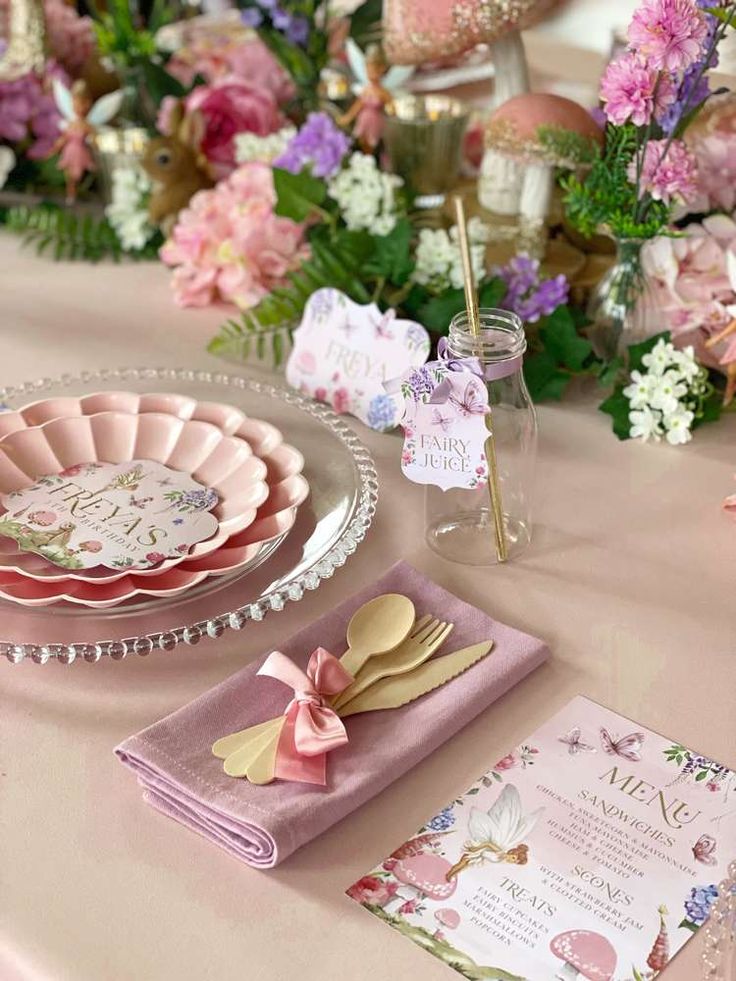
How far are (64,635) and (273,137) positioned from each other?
0.83 metres

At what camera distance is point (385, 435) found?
119 centimetres

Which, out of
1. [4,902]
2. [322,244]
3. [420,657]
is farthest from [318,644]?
[322,244]

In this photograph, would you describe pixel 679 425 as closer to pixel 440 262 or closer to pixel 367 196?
pixel 440 262

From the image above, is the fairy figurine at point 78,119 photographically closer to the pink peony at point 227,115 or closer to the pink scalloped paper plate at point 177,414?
the pink peony at point 227,115

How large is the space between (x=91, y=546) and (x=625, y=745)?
16.7 inches

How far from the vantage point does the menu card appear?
68cm

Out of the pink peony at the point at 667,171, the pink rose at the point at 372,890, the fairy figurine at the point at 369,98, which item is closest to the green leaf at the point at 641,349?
the pink peony at the point at 667,171

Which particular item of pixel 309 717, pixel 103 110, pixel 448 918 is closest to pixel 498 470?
pixel 309 717

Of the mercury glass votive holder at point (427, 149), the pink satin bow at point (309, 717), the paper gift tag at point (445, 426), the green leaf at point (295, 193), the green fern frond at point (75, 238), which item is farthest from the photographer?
the green fern frond at point (75, 238)

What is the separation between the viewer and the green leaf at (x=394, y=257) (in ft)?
4.25

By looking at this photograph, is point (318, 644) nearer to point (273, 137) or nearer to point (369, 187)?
point (369, 187)

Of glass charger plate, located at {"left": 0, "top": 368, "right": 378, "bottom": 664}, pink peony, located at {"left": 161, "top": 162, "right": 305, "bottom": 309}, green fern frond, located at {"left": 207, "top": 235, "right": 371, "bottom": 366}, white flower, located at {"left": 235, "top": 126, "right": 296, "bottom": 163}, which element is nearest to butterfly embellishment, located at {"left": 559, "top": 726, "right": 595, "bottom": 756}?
glass charger plate, located at {"left": 0, "top": 368, "right": 378, "bottom": 664}

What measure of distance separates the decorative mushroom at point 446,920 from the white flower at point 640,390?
62 centimetres

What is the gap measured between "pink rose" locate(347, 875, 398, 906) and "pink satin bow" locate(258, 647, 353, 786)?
0.23 feet
